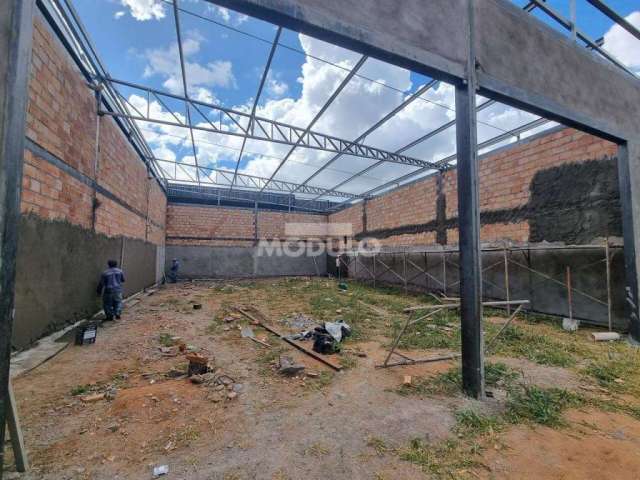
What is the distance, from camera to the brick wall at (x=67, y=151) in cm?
393

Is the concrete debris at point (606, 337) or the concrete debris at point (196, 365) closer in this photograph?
the concrete debris at point (196, 365)

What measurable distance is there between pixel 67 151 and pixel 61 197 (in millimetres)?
863

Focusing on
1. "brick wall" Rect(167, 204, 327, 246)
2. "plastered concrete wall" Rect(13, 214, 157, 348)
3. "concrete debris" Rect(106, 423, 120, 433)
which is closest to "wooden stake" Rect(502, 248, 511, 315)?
"concrete debris" Rect(106, 423, 120, 433)

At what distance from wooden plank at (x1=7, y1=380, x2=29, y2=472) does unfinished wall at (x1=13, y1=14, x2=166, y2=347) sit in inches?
105

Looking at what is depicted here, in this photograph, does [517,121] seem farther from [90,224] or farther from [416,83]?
[90,224]

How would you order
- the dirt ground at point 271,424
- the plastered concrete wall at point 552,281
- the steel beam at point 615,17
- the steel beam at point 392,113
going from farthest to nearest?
the steel beam at point 392,113 < the plastered concrete wall at point 552,281 < the steel beam at point 615,17 < the dirt ground at point 271,424

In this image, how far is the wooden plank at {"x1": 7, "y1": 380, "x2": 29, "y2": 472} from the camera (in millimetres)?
1739

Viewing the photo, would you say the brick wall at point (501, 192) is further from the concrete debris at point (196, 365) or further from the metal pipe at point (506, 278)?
the concrete debris at point (196, 365)

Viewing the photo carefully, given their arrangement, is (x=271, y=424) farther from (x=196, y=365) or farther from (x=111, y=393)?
(x=111, y=393)

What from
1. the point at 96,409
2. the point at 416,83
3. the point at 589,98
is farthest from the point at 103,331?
the point at 589,98

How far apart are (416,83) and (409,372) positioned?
6.47m

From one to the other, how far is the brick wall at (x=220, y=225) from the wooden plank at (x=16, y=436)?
14346mm

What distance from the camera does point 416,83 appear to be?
22.1ft

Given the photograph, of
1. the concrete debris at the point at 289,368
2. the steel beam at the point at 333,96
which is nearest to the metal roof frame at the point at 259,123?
the steel beam at the point at 333,96
